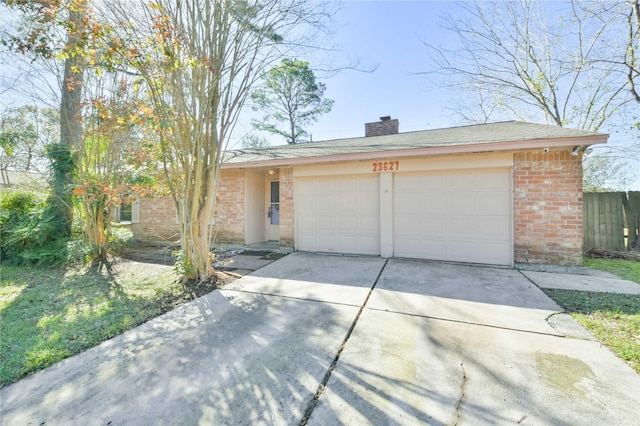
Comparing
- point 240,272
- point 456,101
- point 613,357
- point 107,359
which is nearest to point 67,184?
point 240,272

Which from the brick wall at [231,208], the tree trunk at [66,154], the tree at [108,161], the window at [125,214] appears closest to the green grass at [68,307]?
the tree at [108,161]

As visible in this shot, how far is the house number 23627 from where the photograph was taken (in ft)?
21.7

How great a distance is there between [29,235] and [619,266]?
42.8ft

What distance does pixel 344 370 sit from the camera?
234cm

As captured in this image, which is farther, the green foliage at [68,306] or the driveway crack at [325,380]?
the green foliage at [68,306]

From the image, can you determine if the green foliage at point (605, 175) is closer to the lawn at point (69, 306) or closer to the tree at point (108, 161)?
the lawn at point (69, 306)

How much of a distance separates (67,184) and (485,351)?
343 inches

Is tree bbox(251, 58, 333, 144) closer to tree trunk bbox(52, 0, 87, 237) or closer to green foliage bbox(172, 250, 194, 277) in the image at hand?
tree trunk bbox(52, 0, 87, 237)

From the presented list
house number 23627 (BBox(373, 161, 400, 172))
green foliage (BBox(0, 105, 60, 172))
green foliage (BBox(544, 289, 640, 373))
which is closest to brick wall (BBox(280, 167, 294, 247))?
house number 23627 (BBox(373, 161, 400, 172))

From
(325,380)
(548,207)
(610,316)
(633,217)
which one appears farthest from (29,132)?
(633,217)

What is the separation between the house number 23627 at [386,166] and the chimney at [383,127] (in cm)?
434

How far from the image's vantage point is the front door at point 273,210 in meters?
9.41

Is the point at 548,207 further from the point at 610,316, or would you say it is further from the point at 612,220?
the point at 612,220

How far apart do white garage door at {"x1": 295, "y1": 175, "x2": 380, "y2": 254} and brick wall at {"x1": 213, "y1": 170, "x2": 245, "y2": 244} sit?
2.06 meters
